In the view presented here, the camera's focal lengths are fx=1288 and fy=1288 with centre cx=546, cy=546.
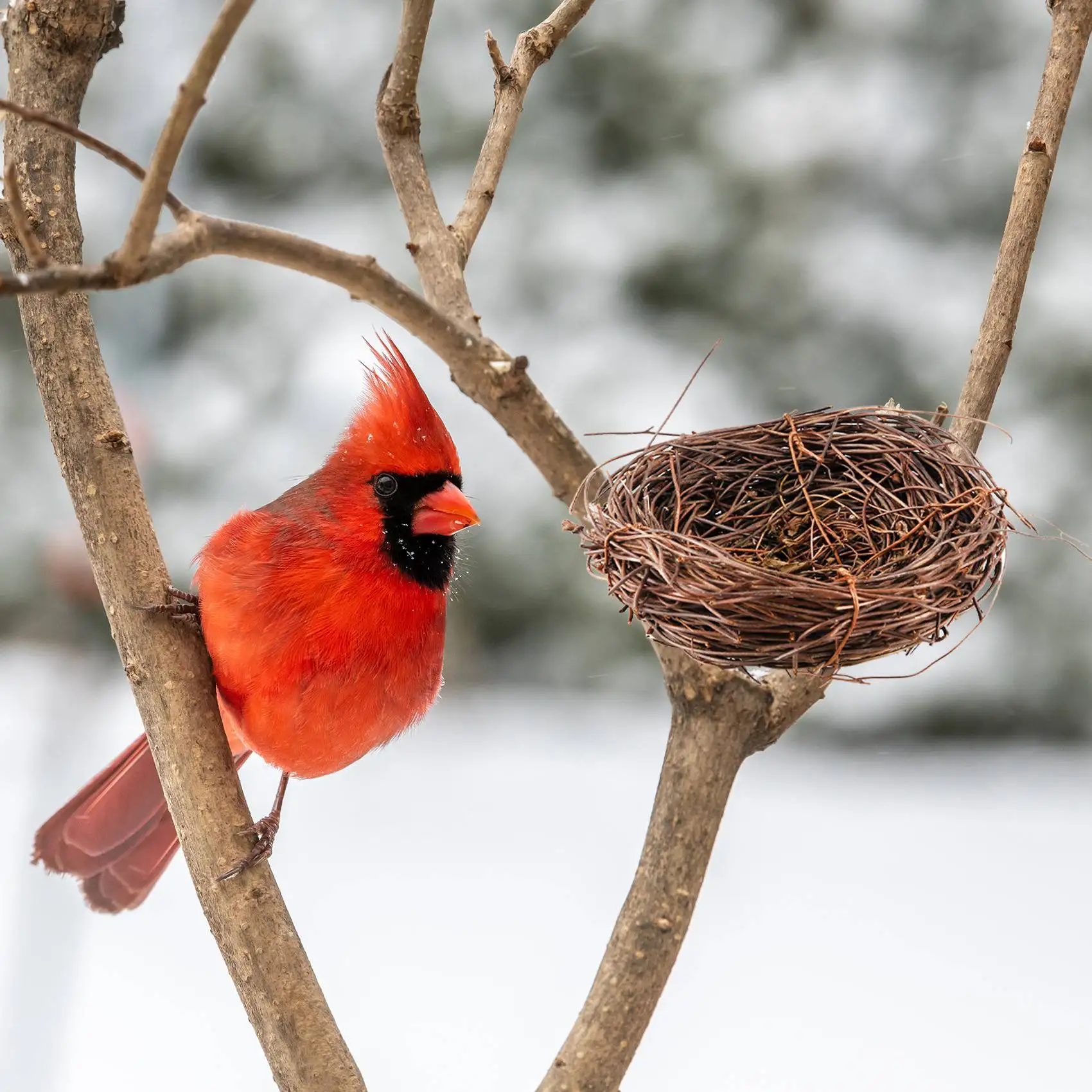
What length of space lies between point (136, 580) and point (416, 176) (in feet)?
1.98

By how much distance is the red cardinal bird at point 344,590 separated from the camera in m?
1.51

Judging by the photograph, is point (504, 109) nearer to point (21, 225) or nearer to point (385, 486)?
point (385, 486)

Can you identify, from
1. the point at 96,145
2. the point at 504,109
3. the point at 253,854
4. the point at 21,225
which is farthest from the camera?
the point at 504,109

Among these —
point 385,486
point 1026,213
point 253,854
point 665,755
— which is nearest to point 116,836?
point 253,854

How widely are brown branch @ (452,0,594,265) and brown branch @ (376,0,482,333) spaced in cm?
5

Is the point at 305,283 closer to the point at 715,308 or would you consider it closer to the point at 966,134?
the point at 715,308

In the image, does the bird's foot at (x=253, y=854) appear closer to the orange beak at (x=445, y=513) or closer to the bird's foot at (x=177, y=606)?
the bird's foot at (x=177, y=606)

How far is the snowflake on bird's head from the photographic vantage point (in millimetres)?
1478

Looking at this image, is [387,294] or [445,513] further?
[445,513]

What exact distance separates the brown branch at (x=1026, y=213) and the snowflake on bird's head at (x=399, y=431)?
64cm

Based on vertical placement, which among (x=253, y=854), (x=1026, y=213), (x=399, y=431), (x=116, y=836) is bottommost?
(x=253, y=854)

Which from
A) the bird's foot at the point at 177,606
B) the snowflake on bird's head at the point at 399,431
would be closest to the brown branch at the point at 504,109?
the snowflake on bird's head at the point at 399,431

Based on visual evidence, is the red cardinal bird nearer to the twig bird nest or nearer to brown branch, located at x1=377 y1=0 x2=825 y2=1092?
brown branch, located at x1=377 y1=0 x2=825 y2=1092

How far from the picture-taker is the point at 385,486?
1.55 metres
